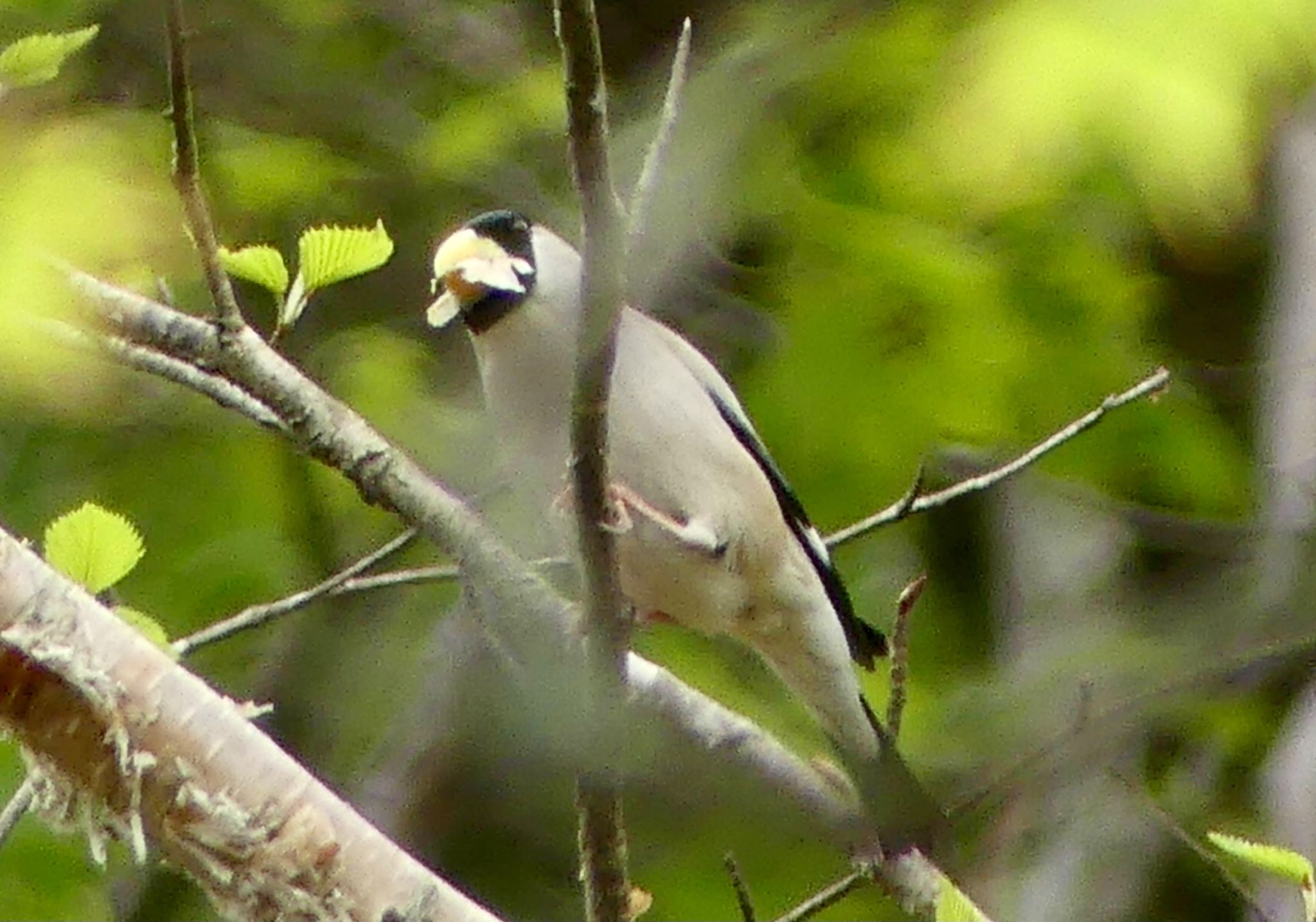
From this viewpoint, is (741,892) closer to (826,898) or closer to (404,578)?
(826,898)

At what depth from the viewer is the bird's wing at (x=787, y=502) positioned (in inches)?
147

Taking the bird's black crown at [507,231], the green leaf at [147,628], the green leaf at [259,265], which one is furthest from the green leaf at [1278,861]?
the bird's black crown at [507,231]

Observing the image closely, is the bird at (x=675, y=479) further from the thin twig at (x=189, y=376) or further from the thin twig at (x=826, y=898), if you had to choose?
the thin twig at (x=189, y=376)

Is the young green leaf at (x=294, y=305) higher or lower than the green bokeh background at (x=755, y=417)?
higher

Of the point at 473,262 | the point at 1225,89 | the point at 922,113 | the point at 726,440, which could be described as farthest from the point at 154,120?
the point at 1225,89

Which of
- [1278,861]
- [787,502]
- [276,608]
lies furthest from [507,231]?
[1278,861]

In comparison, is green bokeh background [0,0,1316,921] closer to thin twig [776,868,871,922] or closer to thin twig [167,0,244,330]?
thin twig [776,868,871,922]

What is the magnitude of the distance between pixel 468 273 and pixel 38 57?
1358 mm

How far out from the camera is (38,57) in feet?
6.75

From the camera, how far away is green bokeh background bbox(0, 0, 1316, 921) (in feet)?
12.1

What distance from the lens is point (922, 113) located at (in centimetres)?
284

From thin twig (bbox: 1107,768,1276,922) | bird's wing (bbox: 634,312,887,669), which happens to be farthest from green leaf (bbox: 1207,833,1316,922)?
bird's wing (bbox: 634,312,887,669)

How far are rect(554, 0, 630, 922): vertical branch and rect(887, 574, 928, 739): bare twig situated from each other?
0.35m

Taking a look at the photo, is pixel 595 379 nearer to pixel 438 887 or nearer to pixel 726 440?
pixel 438 887
